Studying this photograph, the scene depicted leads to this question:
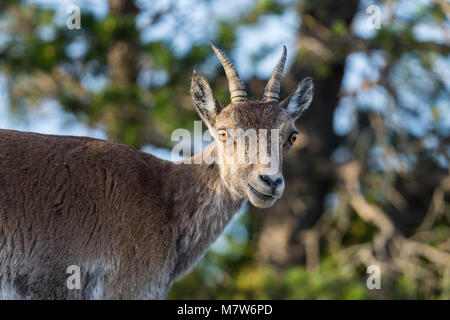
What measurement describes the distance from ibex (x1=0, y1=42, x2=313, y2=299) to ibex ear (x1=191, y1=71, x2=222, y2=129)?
0.01 m

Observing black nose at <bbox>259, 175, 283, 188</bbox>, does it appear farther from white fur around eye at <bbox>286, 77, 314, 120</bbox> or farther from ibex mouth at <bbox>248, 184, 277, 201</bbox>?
white fur around eye at <bbox>286, 77, 314, 120</bbox>

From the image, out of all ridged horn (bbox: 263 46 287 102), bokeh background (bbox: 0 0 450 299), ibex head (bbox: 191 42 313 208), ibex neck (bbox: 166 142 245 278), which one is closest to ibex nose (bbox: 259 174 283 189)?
ibex head (bbox: 191 42 313 208)

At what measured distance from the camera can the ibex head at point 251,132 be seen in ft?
22.7

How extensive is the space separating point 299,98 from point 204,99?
4.12 ft

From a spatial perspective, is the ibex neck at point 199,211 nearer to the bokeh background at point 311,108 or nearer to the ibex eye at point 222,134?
the ibex eye at point 222,134

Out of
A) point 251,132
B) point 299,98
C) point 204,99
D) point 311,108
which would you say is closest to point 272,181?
point 251,132

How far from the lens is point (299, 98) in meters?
8.29

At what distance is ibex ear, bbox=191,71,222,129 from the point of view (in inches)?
306

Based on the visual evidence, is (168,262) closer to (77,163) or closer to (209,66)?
(77,163)

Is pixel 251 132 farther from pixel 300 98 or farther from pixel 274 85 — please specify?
pixel 300 98

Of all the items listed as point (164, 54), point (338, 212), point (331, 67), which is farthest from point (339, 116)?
point (164, 54)

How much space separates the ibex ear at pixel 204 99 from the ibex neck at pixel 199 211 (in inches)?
23.0

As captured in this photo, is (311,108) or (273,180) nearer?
(273,180)

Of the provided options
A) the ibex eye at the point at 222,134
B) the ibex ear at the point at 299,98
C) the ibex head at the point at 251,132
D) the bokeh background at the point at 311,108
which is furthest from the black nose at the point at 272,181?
the bokeh background at the point at 311,108
